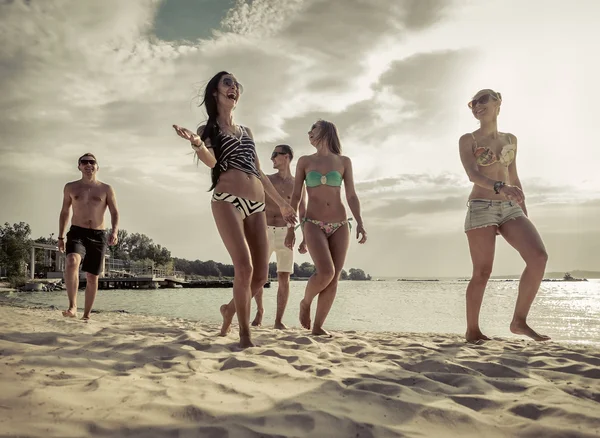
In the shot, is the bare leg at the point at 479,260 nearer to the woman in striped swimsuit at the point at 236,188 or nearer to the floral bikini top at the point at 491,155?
the floral bikini top at the point at 491,155

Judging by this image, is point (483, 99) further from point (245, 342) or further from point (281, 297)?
point (281, 297)

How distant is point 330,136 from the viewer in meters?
5.74

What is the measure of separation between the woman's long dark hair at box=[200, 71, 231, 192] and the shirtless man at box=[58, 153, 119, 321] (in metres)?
3.59

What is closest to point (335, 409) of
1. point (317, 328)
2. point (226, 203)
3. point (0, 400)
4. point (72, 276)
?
point (0, 400)

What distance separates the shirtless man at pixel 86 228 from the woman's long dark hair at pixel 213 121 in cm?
359

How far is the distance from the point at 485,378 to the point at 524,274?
2025 mm

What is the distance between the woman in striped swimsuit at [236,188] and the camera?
4215mm

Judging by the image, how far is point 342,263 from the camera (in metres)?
5.51

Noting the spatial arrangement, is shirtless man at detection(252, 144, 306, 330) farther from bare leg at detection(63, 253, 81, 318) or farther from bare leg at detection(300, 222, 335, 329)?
bare leg at detection(63, 253, 81, 318)

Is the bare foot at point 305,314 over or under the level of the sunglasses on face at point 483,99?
under

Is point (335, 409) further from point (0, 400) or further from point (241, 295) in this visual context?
point (241, 295)

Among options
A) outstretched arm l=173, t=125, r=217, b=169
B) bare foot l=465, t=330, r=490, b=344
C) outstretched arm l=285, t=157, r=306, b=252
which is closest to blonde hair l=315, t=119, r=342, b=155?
outstretched arm l=285, t=157, r=306, b=252

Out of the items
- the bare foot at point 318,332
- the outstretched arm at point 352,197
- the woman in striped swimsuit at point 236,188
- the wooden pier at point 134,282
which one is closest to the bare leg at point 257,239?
the woman in striped swimsuit at point 236,188

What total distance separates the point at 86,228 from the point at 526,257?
6217 millimetres
